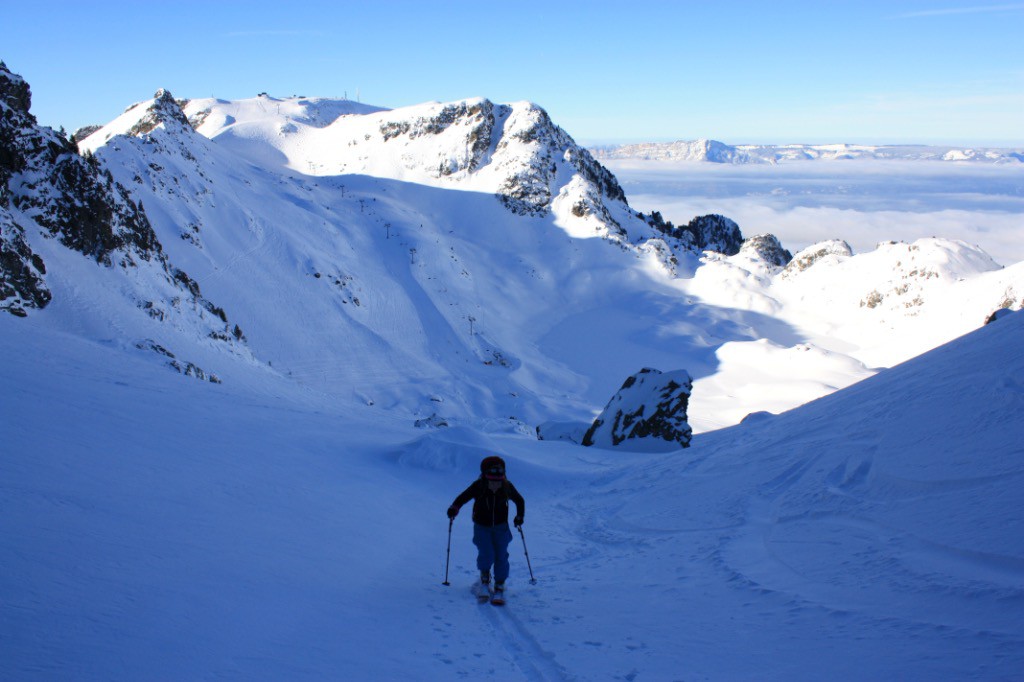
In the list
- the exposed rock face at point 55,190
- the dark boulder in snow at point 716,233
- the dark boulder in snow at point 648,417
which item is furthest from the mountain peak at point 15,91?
the dark boulder in snow at point 716,233

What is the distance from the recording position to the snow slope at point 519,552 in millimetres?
4523

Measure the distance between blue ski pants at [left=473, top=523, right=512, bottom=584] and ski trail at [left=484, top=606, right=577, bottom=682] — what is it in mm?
401

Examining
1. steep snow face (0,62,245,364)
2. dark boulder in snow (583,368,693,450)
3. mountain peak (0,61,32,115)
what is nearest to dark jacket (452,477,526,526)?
dark boulder in snow (583,368,693,450)

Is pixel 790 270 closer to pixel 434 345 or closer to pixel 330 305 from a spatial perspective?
pixel 434 345

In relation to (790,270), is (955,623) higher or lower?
lower

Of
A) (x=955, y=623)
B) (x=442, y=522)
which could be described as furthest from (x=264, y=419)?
(x=955, y=623)

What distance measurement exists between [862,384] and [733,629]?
842cm

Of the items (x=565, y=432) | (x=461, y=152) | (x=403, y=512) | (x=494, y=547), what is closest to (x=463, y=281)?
(x=461, y=152)

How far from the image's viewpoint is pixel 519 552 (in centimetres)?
884

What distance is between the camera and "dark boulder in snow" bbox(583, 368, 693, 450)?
18250 millimetres

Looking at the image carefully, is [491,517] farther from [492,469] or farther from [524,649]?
[524,649]

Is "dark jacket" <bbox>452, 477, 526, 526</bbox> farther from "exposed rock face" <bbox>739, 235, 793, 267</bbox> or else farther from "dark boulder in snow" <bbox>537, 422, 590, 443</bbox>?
"exposed rock face" <bbox>739, 235, 793, 267</bbox>

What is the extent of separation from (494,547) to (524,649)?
1.44m

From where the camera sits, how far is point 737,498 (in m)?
9.70
